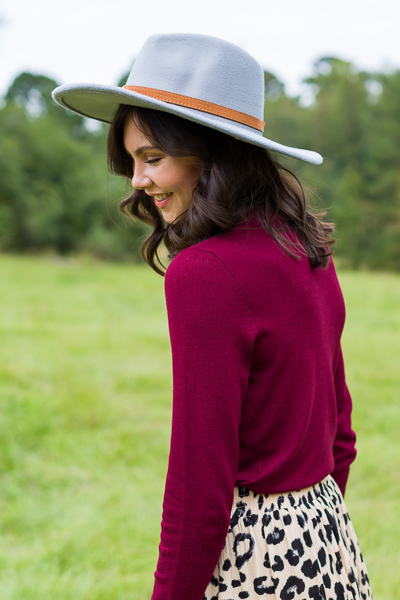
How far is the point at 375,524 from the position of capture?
295 cm

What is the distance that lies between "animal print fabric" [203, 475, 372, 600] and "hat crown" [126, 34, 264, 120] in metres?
0.81

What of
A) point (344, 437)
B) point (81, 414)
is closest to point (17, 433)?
point (81, 414)

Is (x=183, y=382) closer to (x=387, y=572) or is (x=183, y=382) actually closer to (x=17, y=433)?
(x=387, y=572)

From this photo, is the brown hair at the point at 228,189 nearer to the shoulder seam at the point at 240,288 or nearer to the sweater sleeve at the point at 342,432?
the shoulder seam at the point at 240,288

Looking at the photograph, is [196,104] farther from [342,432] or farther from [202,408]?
[342,432]

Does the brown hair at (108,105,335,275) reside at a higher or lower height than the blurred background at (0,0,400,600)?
higher

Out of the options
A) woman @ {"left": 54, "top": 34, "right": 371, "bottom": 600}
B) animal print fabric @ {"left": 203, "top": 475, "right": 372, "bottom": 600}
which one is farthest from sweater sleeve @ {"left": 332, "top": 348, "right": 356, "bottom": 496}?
animal print fabric @ {"left": 203, "top": 475, "right": 372, "bottom": 600}

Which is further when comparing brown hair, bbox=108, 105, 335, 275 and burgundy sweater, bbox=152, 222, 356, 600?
brown hair, bbox=108, 105, 335, 275

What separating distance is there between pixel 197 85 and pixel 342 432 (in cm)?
93

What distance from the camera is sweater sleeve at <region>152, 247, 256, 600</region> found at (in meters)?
0.90

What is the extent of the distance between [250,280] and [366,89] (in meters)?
34.5

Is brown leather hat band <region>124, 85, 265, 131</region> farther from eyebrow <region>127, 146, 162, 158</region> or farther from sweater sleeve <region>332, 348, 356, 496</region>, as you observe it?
sweater sleeve <region>332, 348, 356, 496</region>

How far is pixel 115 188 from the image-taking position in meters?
24.3

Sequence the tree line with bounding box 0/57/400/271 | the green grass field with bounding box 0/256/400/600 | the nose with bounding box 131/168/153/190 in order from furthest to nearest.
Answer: the tree line with bounding box 0/57/400/271, the green grass field with bounding box 0/256/400/600, the nose with bounding box 131/168/153/190
